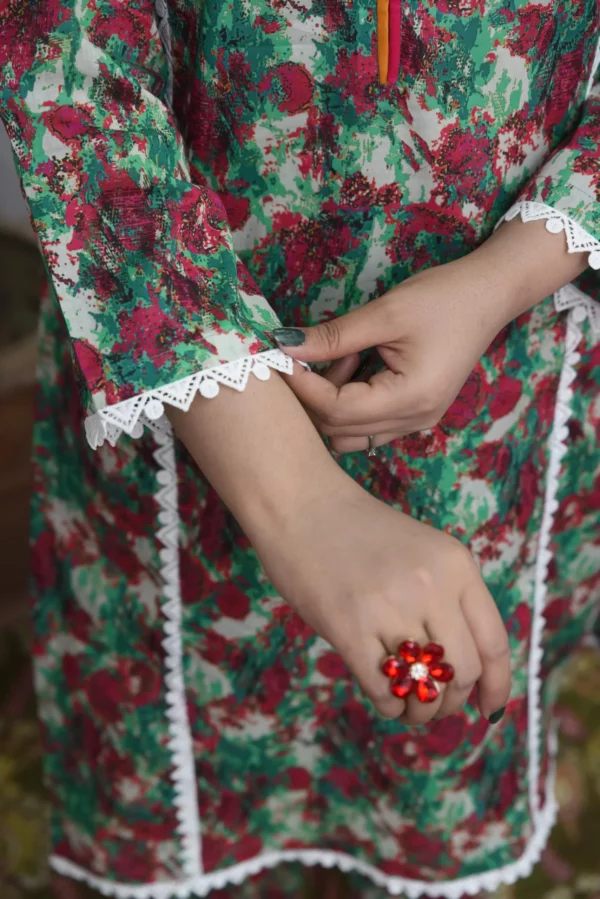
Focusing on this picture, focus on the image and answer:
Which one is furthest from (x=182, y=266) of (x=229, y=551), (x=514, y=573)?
(x=514, y=573)

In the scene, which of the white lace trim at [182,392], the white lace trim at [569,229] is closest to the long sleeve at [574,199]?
the white lace trim at [569,229]

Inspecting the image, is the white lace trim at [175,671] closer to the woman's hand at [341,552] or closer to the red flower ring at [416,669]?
the woman's hand at [341,552]

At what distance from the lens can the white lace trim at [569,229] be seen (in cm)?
62

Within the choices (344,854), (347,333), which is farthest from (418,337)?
(344,854)

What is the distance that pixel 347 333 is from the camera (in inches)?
22.5

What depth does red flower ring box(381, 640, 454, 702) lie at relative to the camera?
0.47 meters

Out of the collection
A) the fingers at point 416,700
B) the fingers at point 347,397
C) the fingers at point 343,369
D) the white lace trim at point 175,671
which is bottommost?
the white lace trim at point 175,671

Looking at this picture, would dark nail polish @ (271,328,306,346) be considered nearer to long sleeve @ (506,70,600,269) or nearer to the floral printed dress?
the floral printed dress

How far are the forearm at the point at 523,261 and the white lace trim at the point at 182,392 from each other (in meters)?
0.18

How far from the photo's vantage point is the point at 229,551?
0.77m

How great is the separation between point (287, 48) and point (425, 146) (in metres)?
0.12

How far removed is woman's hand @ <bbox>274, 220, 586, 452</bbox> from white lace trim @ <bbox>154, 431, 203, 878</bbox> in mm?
196

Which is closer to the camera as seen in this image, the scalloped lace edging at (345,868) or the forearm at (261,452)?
the forearm at (261,452)

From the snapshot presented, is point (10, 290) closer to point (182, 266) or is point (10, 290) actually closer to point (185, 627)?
point (185, 627)
